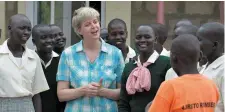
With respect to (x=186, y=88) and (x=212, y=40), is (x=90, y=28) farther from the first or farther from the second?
(x=186, y=88)

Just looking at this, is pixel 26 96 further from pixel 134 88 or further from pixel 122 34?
pixel 122 34

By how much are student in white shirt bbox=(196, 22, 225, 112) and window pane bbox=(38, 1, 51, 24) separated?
17.3 feet

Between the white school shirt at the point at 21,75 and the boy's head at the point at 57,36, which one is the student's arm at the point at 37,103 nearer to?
the white school shirt at the point at 21,75

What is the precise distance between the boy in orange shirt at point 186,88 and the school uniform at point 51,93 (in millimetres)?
1750

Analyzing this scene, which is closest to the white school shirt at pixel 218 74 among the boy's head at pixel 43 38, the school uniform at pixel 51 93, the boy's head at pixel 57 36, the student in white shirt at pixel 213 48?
the student in white shirt at pixel 213 48

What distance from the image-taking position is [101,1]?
8.16 m

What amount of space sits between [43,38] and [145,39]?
45.7 inches

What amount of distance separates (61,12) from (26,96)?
4556 millimetres

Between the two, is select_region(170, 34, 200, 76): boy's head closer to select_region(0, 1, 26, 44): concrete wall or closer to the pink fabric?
the pink fabric

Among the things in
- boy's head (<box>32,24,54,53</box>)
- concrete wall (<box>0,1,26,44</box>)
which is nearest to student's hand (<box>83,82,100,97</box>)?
boy's head (<box>32,24,54,53</box>)

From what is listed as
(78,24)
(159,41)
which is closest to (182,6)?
(159,41)

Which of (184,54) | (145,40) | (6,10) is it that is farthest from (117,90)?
(6,10)

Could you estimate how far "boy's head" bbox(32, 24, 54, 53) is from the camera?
4707 millimetres

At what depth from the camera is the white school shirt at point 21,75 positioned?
161 inches
